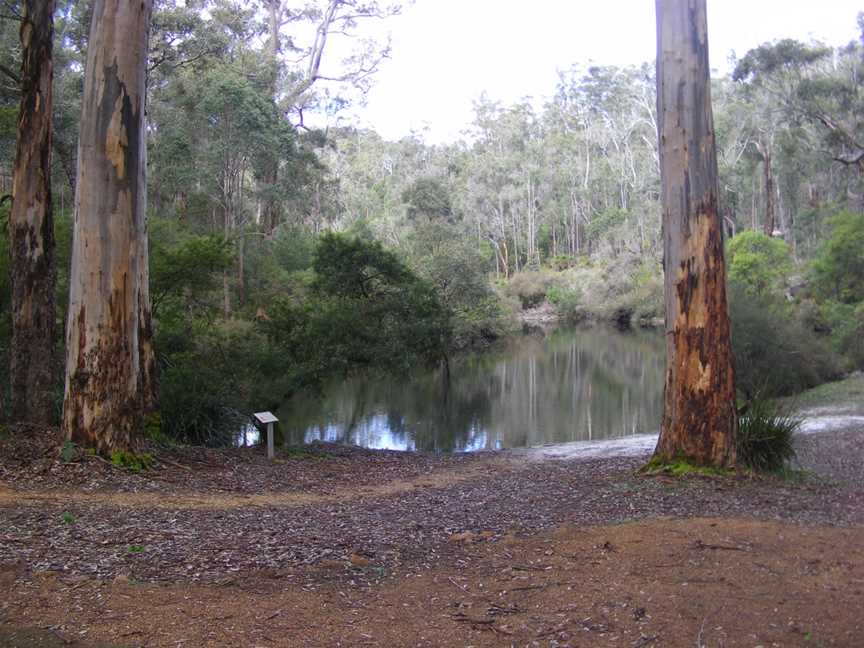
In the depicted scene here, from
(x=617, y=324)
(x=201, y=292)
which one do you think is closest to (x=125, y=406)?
(x=201, y=292)

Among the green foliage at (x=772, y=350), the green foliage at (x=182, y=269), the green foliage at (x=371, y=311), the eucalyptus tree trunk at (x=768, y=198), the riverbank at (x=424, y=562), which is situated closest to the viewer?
the riverbank at (x=424, y=562)

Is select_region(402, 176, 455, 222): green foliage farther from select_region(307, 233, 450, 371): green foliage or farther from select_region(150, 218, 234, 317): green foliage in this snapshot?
select_region(150, 218, 234, 317): green foliage

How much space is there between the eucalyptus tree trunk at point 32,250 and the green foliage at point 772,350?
494 inches

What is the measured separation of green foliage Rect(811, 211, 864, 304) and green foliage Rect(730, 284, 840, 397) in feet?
22.9

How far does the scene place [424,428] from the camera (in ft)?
57.8

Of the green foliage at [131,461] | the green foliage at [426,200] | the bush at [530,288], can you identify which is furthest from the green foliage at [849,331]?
the bush at [530,288]

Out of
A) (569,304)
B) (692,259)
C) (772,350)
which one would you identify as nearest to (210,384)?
(692,259)

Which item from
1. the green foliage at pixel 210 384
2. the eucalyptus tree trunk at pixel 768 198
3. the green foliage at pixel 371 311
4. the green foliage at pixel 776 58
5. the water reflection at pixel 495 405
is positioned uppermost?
the green foliage at pixel 776 58

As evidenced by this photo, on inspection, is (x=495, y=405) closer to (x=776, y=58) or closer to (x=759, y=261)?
(x=759, y=261)

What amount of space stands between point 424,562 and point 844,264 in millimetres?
25087

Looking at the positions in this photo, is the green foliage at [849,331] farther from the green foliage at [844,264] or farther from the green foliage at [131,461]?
the green foliage at [131,461]

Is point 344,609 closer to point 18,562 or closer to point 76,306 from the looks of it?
point 18,562

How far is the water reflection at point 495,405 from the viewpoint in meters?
16.5

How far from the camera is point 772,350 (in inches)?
702
